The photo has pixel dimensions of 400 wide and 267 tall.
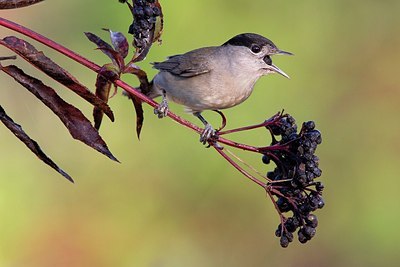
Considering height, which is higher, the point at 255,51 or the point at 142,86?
the point at 142,86

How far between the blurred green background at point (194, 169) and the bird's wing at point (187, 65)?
1.48m

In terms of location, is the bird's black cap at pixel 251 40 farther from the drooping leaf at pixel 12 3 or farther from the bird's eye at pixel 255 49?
the drooping leaf at pixel 12 3

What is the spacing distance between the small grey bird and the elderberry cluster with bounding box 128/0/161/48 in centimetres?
143

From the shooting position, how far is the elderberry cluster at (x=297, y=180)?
219cm

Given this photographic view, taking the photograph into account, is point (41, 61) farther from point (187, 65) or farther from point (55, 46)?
point (187, 65)

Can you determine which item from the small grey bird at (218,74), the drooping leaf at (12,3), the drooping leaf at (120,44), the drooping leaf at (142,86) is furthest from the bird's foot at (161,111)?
the small grey bird at (218,74)

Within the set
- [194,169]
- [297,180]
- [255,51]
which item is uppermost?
[297,180]

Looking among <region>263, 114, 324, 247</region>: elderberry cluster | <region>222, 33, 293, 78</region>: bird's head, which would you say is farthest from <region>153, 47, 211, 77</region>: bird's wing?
<region>263, 114, 324, 247</region>: elderberry cluster

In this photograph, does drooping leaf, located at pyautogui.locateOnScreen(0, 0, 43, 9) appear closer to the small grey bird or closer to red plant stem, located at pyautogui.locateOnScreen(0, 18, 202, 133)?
red plant stem, located at pyautogui.locateOnScreen(0, 18, 202, 133)

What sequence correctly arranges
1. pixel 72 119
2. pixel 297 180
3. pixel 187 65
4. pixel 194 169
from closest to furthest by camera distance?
pixel 72 119
pixel 297 180
pixel 187 65
pixel 194 169

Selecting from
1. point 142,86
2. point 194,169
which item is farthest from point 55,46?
point 194,169

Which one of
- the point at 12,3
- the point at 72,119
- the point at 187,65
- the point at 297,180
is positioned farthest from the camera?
the point at 187,65

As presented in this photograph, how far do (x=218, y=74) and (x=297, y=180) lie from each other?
1.61 meters

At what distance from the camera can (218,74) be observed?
3746mm
